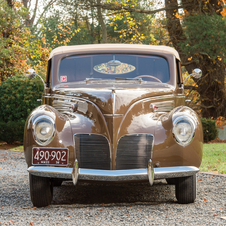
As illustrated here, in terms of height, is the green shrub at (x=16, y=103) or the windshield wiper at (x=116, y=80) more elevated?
the windshield wiper at (x=116, y=80)

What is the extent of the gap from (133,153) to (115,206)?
71cm

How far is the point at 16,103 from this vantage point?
11.9m

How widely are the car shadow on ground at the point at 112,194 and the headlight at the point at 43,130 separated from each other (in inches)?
37.7

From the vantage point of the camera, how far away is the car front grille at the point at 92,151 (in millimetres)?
3756

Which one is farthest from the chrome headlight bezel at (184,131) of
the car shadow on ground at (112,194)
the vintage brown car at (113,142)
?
the car shadow on ground at (112,194)

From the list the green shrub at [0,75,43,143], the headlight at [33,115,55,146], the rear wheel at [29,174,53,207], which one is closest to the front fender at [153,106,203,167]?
the headlight at [33,115,55,146]

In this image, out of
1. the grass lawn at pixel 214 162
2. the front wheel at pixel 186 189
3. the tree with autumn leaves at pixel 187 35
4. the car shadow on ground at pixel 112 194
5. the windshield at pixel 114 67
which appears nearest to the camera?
the front wheel at pixel 186 189

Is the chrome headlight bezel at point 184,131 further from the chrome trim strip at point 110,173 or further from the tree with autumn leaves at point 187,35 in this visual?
the tree with autumn leaves at point 187,35

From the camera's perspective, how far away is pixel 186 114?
3.82 metres

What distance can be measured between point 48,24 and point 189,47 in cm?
1648

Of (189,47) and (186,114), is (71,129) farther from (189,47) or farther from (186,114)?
(189,47)

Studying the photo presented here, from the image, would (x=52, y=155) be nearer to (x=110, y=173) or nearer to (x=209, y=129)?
(x=110, y=173)

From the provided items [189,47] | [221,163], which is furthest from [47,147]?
[189,47]

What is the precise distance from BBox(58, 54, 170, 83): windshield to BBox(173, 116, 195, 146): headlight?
122 centimetres
